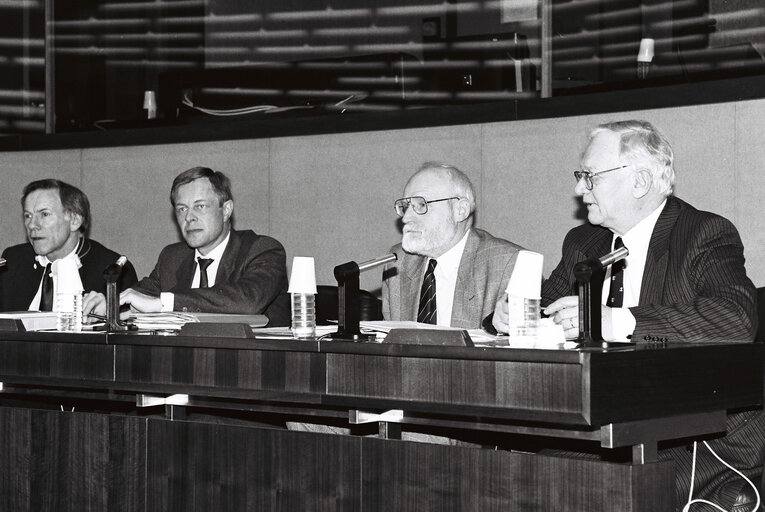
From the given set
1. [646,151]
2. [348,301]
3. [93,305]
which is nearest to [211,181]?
[93,305]

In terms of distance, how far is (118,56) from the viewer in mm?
6277

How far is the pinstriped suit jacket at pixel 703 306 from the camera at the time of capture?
2543mm

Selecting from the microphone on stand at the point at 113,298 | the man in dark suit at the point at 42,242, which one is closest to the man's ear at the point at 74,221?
the man in dark suit at the point at 42,242

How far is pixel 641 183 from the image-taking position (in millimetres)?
3055

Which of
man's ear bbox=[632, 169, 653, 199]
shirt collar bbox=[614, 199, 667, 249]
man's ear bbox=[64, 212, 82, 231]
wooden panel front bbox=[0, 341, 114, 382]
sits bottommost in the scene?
wooden panel front bbox=[0, 341, 114, 382]

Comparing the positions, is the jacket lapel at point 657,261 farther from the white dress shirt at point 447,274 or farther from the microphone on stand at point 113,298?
the microphone on stand at point 113,298

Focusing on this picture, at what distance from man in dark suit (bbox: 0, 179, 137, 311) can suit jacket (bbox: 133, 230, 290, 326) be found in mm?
272

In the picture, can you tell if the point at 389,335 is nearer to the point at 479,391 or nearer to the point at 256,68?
the point at 479,391

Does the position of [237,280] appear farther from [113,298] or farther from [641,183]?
[641,183]

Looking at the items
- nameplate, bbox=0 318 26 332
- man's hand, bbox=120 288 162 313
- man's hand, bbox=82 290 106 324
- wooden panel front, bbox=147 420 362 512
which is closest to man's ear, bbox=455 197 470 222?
man's hand, bbox=120 288 162 313

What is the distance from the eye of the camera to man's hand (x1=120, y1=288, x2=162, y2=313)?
363 cm

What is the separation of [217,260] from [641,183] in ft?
6.19

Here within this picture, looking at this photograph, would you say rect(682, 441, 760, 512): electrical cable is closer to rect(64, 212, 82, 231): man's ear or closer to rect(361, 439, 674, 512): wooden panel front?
rect(361, 439, 674, 512): wooden panel front

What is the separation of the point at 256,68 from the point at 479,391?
12.6ft
